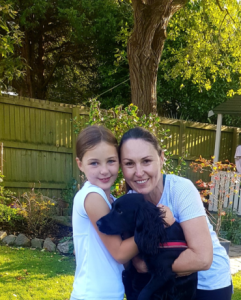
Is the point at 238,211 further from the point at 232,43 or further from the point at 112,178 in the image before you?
the point at 112,178

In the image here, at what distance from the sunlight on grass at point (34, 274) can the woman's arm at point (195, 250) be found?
2.45 meters

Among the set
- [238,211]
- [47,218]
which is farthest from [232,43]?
[47,218]

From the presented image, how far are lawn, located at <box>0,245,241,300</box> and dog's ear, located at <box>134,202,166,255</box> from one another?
2.38 metres

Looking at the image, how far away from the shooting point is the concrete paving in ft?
15.3

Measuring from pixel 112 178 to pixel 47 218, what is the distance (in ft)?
13.6

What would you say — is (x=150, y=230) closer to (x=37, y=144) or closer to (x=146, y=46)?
(x=146, y=46)

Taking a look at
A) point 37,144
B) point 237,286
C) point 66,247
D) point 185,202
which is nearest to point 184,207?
point 185,202

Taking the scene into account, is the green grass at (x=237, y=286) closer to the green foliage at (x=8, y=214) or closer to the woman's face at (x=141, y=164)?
the woman's face at (x=141, y=164)

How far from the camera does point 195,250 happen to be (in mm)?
1515

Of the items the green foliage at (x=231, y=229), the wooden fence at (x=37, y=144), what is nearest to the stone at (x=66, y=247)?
the wooden fence at (x=37, y=144)

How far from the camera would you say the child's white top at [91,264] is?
1500mm

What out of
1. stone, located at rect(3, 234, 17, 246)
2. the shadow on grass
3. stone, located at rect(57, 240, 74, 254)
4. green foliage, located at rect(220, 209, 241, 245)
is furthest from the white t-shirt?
green foliage, located at rect(220, 209, 241, 245)

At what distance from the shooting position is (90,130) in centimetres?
173

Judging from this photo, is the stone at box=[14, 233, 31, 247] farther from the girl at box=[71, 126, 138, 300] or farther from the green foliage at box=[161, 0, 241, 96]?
the green foliage at box=[161, 0, 241, 96]
